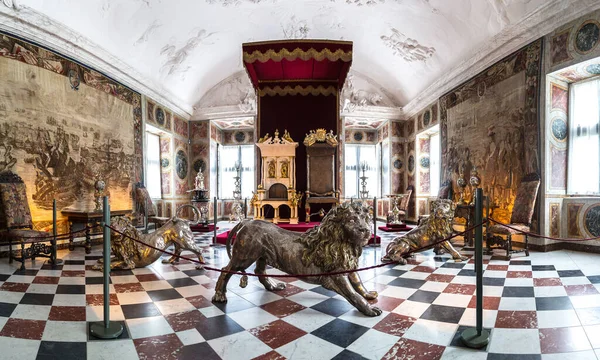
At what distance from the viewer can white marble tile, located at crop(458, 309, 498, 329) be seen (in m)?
2.49

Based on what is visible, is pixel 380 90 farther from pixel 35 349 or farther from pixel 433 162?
pixel 35 349

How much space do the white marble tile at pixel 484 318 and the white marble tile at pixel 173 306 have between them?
2.49m

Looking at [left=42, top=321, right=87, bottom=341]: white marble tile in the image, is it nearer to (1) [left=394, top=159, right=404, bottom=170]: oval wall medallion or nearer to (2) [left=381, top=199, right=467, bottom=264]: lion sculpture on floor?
(2) [left=381, top=199, right=467, bottom=264]: lion sculpture on floor

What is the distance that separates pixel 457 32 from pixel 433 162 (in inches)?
218

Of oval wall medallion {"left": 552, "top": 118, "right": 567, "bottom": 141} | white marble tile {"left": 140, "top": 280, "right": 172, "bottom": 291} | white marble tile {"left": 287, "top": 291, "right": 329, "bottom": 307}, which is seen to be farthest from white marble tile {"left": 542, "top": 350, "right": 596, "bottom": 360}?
oval wall medallion {"left": 552, "top": 118, "right": 567, "bottom": 141}

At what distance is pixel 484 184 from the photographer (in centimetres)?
805

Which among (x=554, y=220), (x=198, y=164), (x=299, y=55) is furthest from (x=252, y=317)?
(x=198, y=164)

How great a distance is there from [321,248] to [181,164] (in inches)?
470

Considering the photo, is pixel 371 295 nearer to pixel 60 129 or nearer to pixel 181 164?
pixel 60 129

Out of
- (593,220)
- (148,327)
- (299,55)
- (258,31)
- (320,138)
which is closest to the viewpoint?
(148,327)

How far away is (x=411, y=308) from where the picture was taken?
2.87 m

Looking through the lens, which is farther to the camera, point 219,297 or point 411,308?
point 219,297

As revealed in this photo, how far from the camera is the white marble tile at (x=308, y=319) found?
246 centimetres

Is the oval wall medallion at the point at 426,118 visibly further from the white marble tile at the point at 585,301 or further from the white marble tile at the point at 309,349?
the white marble tile at the point at 309,349
